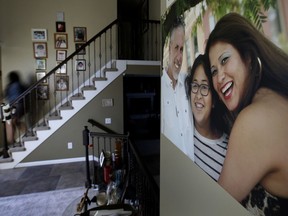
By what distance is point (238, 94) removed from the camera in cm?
63

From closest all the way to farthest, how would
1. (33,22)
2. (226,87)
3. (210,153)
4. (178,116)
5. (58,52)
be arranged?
(226,87), (210,153), (178,116), (33,22), (58,52)

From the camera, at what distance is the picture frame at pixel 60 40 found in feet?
17.5

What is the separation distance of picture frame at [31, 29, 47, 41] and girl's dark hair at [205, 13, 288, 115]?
5.46m

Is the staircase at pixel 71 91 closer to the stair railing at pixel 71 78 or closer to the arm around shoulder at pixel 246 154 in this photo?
the stair railing at pixel 71 78

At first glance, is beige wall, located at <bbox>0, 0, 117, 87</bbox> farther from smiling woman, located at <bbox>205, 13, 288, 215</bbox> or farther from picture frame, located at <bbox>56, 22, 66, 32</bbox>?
smiling woman, located at <bbox>205, 13, 288, 215</bbox>

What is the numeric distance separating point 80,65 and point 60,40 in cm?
76

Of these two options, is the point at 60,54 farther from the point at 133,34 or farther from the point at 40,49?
the point at 133,34

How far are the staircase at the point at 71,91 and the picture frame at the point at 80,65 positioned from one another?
5 cm

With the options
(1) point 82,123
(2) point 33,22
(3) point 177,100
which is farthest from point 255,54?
(2) point 33,22

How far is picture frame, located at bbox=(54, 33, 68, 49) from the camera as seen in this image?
535cm

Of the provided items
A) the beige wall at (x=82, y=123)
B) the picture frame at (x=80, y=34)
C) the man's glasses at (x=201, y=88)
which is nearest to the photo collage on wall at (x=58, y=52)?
the picture frame at (x=80, y=34)

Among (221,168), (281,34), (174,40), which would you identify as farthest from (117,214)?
(281,34)

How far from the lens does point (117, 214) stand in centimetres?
178

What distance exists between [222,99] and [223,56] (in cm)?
14
